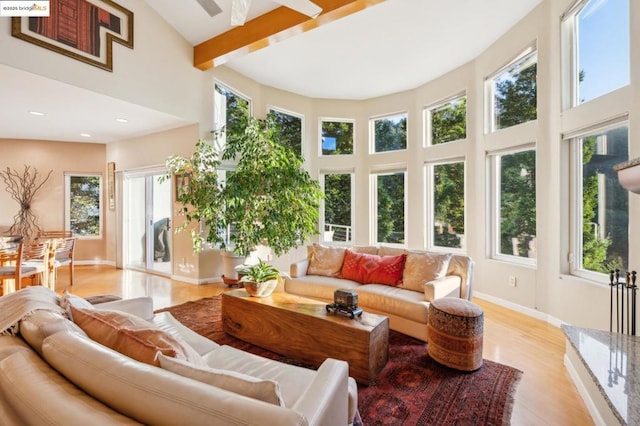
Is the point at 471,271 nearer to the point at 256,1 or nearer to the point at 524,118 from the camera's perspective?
the point at 524,118

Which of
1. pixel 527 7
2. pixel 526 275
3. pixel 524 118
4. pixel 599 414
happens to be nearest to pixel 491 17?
pixel 527 7

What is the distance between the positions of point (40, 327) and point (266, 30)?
3.78 m

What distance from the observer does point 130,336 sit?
110 cm

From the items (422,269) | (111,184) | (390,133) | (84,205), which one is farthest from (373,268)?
(84,205)

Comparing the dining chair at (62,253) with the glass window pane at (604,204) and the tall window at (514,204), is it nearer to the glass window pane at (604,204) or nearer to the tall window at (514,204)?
the tall window at (514,204)

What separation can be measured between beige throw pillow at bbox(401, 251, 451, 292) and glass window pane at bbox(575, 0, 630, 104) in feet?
7.09

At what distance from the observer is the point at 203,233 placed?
4.88 metres

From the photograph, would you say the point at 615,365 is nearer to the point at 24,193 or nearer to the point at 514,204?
the point at 514,204

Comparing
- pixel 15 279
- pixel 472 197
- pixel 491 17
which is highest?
pixel 491 17

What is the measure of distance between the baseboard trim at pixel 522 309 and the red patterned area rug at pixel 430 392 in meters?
1.40

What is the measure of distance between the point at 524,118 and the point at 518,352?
2.79 metres

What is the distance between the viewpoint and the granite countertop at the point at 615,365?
56.2 inches

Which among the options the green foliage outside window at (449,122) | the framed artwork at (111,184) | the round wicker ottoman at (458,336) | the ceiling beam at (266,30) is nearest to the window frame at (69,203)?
the framed artwork at (111,184)

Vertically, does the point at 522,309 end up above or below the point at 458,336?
below
